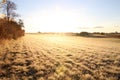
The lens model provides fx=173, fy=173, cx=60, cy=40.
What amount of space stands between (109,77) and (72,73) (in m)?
1.72

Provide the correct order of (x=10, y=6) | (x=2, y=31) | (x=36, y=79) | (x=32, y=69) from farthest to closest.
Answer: (x=10, y=6), (x=2, y=31), (x=32, y=69), (x=36, y=79)

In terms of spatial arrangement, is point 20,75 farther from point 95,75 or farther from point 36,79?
point 95,75

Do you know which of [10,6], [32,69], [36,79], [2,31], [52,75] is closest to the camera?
[36,79]

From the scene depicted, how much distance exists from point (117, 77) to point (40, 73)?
359 centimetres

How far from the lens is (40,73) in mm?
8422

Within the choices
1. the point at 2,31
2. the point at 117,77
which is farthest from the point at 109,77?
the point at 2,31

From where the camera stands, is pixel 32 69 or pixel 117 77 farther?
pixel 32 69

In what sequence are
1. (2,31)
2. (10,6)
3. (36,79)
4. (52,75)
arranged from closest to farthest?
(36,79) → (52,75) → (2,31) → (10,6)

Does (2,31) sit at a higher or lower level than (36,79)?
higher

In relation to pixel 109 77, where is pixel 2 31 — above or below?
above

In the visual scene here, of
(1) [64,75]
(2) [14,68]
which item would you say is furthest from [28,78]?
(2) [14,68]

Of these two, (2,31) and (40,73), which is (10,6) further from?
(40,73)

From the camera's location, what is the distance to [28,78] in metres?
7.61

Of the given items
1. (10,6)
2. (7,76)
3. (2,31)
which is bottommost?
(7,76)
